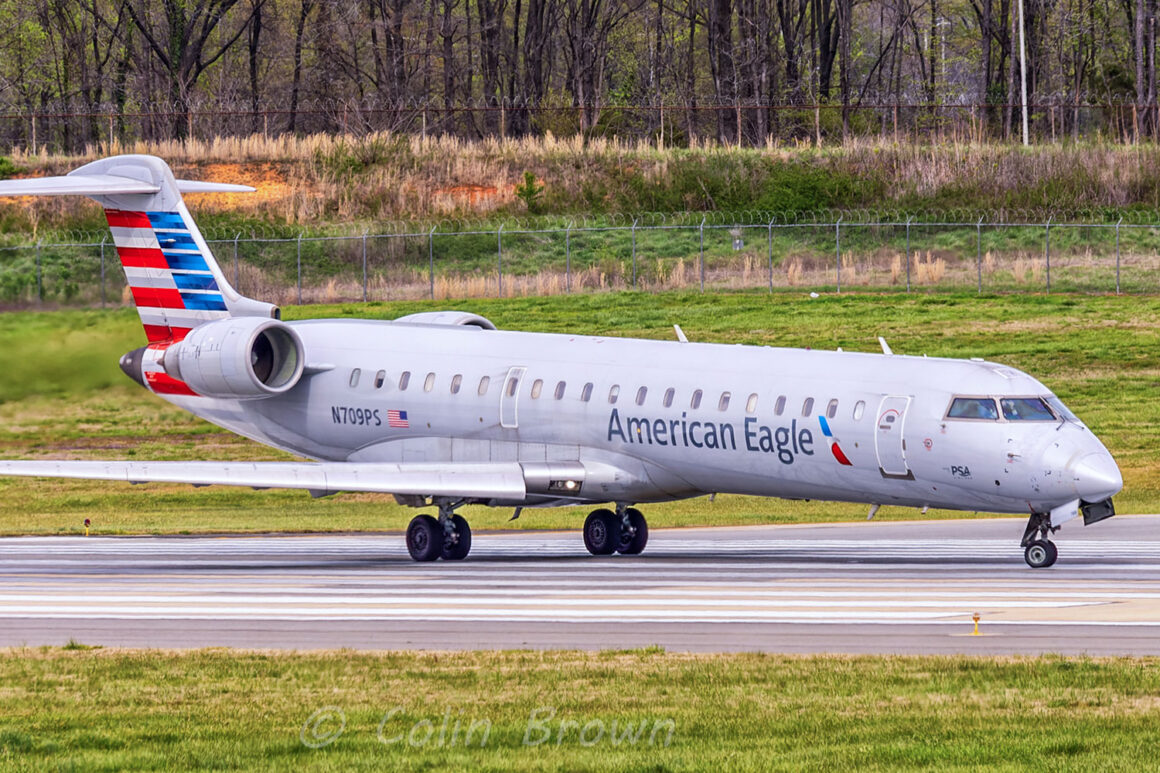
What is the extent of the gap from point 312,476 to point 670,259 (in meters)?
35.8

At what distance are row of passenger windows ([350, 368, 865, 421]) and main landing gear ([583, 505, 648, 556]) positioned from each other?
7.35 ft

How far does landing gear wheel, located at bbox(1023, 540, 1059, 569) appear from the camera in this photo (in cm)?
2369

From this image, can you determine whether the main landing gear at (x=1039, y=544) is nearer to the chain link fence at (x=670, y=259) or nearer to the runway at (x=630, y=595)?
the runway at (x=630, y=595)

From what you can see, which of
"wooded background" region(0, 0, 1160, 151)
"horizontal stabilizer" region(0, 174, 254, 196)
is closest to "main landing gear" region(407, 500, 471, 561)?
"horizontal stabilizer" region(0, 174, 254, 196)

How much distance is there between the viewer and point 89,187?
31734 mm

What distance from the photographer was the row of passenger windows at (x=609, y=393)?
2523 centimetres

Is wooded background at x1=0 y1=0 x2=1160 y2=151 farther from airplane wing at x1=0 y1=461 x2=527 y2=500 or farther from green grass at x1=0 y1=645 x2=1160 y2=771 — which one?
green grass at x1=0 y1=645 x2=1160 y2=771

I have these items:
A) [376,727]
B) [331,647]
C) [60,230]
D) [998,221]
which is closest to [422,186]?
[60,230]

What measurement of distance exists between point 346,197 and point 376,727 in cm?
5652

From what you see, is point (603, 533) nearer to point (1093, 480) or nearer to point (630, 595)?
point (630, 595)

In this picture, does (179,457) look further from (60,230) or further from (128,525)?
(60,230)

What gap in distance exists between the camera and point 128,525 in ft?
124

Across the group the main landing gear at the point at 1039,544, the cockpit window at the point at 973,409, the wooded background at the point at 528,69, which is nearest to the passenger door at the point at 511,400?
the cockpit window at the point at 973,409

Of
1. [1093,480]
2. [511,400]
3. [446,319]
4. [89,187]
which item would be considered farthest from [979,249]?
[1093,480]
